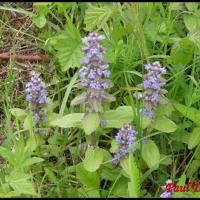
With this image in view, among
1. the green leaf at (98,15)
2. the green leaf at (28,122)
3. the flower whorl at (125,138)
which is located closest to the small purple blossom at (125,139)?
the flower whorl at (125,138)

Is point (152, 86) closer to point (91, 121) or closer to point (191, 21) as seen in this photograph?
point (91, 121)

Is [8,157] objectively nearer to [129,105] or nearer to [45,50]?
[129,105]

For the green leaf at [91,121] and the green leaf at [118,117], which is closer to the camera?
the green leaf at [91,121]

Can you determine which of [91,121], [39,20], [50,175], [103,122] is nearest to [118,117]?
[103,122]

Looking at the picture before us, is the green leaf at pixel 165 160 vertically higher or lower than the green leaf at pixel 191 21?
lower

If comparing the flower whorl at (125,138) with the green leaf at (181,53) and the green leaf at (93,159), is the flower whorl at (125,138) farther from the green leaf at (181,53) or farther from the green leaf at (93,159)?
the green leaf at (181,53)

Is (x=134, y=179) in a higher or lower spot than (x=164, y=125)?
lower

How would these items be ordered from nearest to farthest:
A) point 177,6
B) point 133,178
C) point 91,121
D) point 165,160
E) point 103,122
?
point 133,178 < point 91,121 < point 103,122 < point 165,160 < point 177,6
